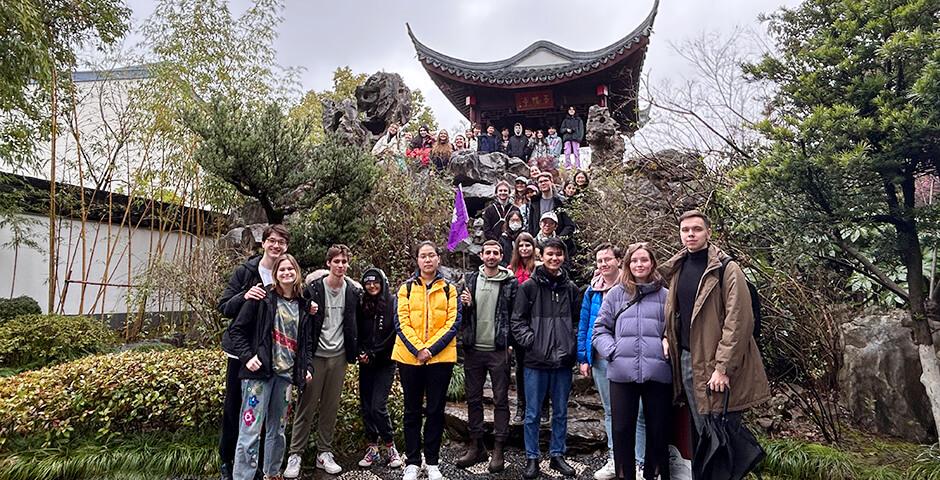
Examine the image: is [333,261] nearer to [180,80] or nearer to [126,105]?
[180,80]

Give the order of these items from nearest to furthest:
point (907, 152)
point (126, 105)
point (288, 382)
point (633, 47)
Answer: point (907, 152)
point (288, 382)
point (126, 105)
point (633, 47)

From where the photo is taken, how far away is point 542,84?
11992mm

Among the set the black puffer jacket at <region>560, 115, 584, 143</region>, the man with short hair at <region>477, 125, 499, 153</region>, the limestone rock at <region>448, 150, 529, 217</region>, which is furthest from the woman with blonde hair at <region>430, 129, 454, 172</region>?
the black puffer jacket at <region>560, 115, 584, 143</region>

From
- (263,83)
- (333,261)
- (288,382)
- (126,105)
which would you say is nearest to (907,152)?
(333,261)

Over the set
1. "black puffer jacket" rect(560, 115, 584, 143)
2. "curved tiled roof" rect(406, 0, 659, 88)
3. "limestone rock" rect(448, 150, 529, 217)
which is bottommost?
"limestone rock" rect(448, 150, 529, 217)

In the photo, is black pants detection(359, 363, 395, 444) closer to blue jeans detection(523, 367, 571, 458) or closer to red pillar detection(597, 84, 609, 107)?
blue jeans detection(523, 367, 571, 458)

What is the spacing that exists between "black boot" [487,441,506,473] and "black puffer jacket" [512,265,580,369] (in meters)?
0.62

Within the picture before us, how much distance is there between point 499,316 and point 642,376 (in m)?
1.00

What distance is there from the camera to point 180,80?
6598 millimetres

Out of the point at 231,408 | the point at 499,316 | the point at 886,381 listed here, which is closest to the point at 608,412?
the point at 499,316

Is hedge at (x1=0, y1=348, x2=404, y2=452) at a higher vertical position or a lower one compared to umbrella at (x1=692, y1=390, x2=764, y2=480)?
lower

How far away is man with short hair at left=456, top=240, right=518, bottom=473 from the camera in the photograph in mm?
3230

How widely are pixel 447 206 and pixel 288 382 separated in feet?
14.1

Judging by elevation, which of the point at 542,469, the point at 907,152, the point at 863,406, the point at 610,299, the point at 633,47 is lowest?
the point at 542,469
